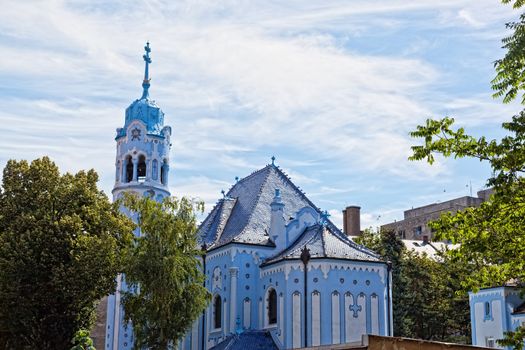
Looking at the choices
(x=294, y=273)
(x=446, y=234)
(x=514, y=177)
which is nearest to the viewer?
(x=514, y=177)

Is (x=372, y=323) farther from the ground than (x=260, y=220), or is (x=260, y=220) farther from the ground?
(x=260, y=220)

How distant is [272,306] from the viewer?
38531 mm

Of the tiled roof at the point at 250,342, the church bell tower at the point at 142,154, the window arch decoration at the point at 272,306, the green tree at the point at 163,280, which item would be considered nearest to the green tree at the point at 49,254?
the green tree at the point at 163,280

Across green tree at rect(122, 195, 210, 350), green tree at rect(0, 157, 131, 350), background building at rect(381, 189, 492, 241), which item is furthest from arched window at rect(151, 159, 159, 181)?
background building at rect(381, 189, 492, 241)

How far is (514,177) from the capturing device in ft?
51.1

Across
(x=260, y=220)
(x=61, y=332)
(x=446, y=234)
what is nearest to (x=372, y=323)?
(x=260, y=220)

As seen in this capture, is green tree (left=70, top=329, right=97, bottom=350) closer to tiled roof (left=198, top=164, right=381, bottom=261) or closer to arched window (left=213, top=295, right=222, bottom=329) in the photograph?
arched window (left=213, top=295, right=222, bottom=329)

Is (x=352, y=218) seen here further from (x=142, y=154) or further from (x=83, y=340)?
(x=83, y=340)

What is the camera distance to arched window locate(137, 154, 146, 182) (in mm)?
48094

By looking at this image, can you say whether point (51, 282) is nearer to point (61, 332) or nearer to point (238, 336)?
point (61, 332)

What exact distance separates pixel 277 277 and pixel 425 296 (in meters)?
20.0

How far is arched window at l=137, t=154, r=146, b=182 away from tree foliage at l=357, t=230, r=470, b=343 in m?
18.1

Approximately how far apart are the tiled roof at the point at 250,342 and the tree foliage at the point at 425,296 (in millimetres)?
15959

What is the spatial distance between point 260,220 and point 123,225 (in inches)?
373
